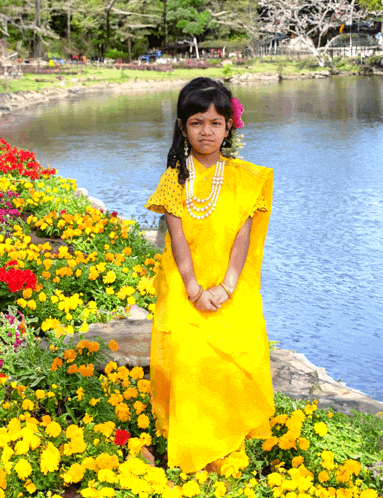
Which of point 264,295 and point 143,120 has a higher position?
point 143,120

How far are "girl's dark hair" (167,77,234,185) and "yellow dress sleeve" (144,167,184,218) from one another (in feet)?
0.09

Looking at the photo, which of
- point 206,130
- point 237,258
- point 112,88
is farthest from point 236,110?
point 112,88

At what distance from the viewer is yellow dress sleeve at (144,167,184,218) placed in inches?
93.5

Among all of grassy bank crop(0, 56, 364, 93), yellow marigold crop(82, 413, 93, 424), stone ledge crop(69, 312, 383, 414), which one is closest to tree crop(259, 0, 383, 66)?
grassy bank crop(0, 56, 364, 93)

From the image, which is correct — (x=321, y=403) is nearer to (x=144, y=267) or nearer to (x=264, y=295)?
(x=144, y=267)

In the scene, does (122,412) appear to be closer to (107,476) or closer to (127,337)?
(107,476)

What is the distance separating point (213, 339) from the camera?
91.7 inches

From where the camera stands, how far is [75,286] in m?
4.31

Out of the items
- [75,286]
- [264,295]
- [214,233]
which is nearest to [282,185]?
[264,295]

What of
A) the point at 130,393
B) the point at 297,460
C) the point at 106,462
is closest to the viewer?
the point at 106,462

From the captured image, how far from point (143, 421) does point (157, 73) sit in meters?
38.8

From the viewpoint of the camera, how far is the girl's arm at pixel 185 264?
2.32 meters

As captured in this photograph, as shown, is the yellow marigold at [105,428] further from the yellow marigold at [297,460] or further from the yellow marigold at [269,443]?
the yellow marigold at [297,460]

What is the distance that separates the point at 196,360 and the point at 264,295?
3.46 metres
